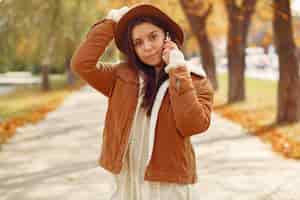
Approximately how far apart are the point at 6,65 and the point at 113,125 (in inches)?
504

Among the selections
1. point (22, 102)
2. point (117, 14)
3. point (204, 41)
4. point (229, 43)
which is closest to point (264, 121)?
point (229, 43)

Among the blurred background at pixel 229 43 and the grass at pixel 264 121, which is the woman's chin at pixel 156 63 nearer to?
the blurred background at pixel 229 43

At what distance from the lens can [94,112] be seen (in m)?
14.7

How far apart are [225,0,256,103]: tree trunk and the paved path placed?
5.19 m

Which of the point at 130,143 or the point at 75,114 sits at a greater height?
the point at 130,143

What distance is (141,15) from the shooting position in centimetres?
264

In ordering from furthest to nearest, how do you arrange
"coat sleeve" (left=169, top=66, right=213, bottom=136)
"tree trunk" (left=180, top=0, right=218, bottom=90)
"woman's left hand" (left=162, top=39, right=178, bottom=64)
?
"tree trunk" (left=180, top=0, right=218, bottom=90) → "woman's left hand" (left=162, top=39, right=178, bottom=64) → "coat sleeve" (left=169, top=66, right=213, bottom=136)

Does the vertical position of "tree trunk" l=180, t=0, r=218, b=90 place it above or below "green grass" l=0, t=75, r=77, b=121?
above

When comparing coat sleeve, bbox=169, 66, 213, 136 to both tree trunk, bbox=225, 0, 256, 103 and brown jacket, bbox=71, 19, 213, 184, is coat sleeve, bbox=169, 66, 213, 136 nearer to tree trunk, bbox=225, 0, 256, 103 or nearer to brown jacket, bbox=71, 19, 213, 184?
brown jacket, bbox=71, 19, 213, 184

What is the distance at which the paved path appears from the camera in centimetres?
580

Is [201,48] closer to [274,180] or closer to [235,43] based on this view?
[235,43]

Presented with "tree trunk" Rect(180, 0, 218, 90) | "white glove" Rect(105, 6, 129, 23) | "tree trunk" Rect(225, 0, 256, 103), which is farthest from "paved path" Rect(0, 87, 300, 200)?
"tree trunk" Rect(180, 0, 218, 90)

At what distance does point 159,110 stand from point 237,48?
13.5m

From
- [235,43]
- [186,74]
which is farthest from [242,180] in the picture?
[235,43]
